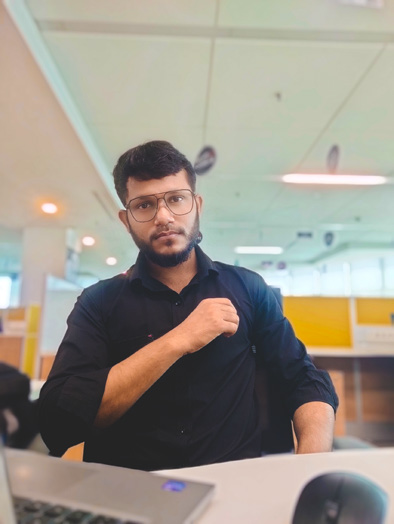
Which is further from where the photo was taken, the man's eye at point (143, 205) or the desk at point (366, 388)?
the desk at point (366, 388)

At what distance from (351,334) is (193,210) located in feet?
7.63

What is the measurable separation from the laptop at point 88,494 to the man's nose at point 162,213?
287 millimetres

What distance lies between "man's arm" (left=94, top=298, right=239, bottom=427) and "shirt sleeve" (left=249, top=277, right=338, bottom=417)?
0.14m

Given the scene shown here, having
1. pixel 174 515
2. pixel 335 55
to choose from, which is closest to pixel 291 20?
pixel 335 55

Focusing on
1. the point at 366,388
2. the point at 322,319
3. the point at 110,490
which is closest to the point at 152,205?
the point at 110,490

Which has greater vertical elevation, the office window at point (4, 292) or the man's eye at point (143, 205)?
the man's eye at point (143, 205)

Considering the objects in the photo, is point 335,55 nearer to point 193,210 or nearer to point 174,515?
point 193,210

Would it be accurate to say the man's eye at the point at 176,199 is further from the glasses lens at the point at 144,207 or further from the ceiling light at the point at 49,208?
the ceiling light at the point at 49,208

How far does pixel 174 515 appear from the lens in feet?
1.03

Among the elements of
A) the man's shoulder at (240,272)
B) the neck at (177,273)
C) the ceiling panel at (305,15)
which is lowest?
the neck at (177,273)

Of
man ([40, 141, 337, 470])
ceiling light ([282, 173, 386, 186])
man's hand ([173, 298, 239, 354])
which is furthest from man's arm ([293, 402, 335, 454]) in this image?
ceiling light ([282, 173, 386, 186])

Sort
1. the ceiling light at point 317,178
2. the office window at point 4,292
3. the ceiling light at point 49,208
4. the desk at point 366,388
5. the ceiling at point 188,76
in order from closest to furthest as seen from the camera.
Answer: the office window at point 4,292
the ceiling light at point 49,208
the ceiling at point 188,76
the desk at point 366,388
the ceiling light at point 317,178

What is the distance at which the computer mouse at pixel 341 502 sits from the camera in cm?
28

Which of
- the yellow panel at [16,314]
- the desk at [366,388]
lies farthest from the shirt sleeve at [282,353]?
the yellow panel at [16,314]
